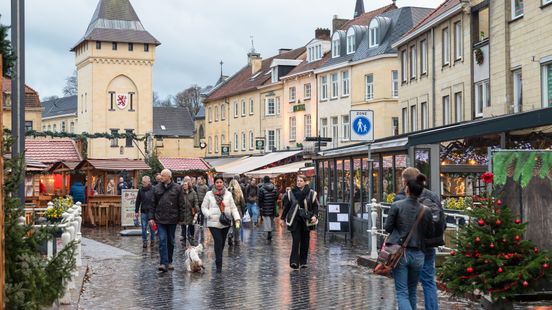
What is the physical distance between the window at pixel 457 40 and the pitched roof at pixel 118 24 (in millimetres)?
58654

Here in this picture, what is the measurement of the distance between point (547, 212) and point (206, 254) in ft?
32.4

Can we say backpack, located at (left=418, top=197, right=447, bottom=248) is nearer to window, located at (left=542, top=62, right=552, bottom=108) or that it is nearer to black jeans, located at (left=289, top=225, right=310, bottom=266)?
black jeans, located at (left=289, top=225, right=310, bottom=266)

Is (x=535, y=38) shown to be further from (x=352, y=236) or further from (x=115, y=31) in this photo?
(x=115, y=31)

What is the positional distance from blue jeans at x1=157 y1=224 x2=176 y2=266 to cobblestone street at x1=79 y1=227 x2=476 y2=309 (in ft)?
1.02

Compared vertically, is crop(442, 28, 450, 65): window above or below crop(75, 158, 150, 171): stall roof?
above

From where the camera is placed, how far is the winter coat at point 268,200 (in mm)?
25875

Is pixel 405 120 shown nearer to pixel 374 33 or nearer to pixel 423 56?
pixel 423 56

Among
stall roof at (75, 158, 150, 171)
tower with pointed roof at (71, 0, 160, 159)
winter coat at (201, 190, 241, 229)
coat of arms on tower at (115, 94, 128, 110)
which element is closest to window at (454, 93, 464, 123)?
stall roof at (75, 158, 150, 171)

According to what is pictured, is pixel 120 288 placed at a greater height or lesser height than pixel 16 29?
lesser

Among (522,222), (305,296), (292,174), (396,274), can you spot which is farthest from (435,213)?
(292,174)

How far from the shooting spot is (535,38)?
83.2 ft

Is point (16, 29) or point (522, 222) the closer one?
point (522, 222)

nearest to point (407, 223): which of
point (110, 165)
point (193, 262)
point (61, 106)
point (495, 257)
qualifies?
point (495, 257)

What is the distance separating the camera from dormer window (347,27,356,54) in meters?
55.2
